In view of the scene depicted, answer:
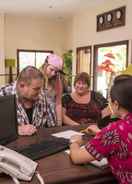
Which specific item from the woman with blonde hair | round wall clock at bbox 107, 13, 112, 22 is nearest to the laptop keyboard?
the woman with blonde hair

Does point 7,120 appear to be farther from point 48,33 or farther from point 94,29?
point 48,33

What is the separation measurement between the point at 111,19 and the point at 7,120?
4.99 meters

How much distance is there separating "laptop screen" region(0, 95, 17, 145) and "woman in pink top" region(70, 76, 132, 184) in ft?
1.70

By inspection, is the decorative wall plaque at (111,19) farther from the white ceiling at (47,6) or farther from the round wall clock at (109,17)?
the white ceiling at (47,6)

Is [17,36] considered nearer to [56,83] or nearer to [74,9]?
[74,9]

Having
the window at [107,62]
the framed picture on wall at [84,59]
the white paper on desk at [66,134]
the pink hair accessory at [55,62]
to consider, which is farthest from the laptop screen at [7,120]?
the framed picture on wall at [84,59]

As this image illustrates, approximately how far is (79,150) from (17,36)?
7.36m

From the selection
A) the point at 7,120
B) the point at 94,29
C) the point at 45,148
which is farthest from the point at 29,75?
the point at 94,29

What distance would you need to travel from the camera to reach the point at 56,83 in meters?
2.96

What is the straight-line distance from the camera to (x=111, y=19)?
6.23m

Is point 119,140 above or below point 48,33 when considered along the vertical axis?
below

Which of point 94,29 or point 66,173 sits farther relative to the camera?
point 94,29

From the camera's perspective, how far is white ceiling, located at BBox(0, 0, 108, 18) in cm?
660

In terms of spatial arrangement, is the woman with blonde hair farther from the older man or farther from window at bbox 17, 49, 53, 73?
window at bbox 17, 49, 53, 73
